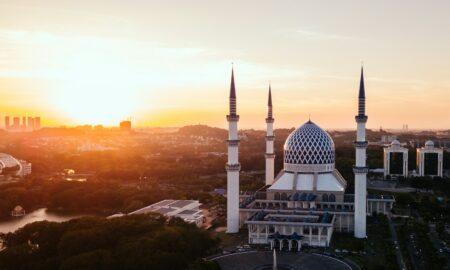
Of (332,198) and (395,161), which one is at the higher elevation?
(395,161)

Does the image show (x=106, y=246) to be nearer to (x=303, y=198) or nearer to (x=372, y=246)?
(x=372, y=246)

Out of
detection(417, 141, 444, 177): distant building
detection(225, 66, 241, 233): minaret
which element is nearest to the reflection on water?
detection(225, 66, 241, 233): minaret

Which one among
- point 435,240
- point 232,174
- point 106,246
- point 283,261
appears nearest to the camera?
point 106,246

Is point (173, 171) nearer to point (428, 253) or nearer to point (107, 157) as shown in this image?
point (107, 157)

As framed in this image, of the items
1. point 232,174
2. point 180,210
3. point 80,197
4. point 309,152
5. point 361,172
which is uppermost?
point 309,152

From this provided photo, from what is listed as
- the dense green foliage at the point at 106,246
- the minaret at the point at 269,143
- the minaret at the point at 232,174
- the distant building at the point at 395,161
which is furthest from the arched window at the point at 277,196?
the distant building at the point at 395,161

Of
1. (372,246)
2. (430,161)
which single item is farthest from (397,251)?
(430,161)
